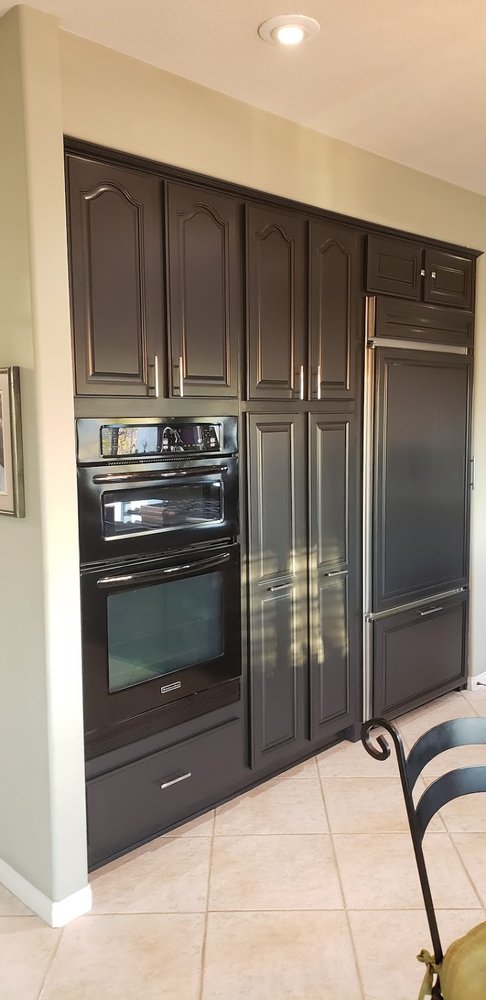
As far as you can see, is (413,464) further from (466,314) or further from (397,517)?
(466,314)

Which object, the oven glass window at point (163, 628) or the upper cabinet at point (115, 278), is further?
the oven glass window at point (163, 628)

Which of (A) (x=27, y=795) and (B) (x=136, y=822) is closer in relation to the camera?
(A) (x=27, y=795)

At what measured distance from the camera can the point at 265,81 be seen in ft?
8.16

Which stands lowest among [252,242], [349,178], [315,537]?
[315,537]

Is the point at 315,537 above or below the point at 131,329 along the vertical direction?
below

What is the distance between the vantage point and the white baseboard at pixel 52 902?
225 cm

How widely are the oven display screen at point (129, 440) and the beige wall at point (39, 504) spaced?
157mm

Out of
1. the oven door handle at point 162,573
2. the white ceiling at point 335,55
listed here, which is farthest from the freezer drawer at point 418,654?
the white ceiling at point 335,55

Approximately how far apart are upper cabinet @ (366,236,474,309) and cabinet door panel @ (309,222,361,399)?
0.39ft

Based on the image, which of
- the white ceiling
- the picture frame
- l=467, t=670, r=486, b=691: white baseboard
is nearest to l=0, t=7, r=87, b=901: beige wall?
the picture frame

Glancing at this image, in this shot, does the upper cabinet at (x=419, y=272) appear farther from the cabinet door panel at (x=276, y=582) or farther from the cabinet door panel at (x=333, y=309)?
the cabinet door panel at (x=276, y=582)

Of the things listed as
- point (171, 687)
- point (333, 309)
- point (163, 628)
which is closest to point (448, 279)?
point (333, 309)

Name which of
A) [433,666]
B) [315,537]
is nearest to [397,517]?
[315,537]

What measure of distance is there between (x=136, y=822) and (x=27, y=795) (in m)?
0.41
